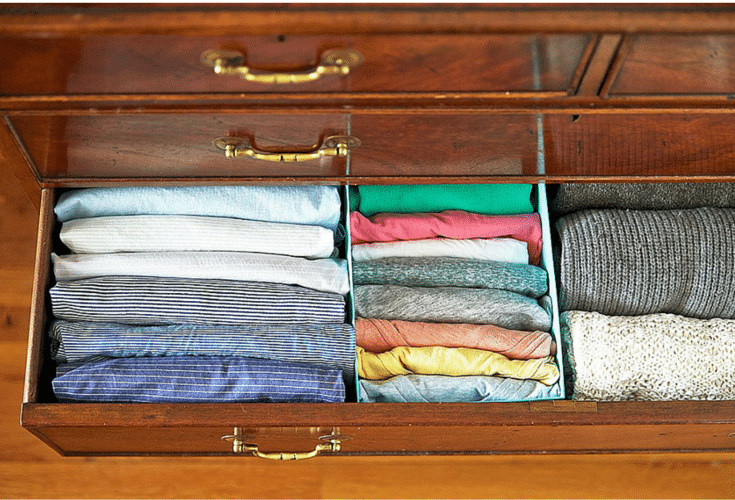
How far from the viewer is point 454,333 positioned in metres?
1.08

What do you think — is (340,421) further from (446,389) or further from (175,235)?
(175,235)

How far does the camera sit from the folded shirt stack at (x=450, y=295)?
106cm

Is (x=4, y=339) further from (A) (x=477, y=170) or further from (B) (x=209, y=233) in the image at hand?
(A) (x=477, y=170)

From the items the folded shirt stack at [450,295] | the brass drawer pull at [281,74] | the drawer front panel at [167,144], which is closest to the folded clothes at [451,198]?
the folded shirt stack at [450,295]

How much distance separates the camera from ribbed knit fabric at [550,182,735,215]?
1.16m

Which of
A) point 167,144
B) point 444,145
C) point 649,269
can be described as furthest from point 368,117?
point 649,269

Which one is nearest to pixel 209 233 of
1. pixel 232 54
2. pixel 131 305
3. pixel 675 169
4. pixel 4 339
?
pixel 131 305

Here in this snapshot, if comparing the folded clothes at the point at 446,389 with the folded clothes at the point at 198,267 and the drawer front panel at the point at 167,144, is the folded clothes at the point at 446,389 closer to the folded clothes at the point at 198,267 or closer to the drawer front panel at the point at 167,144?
the folded clothes at the point at 198,267

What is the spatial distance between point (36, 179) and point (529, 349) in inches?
25.6

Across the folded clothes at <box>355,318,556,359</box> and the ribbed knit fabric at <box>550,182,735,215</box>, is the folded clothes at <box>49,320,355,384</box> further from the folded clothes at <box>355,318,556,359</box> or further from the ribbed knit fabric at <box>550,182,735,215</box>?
the ribbed knit fabric at <box>550,182,735,215</box>

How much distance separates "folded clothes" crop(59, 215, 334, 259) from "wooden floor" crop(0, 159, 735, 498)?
1.19 ft

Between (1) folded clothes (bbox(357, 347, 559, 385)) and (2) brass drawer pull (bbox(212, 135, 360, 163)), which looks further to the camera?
(1) folded clothes (bbox(357, 347, 559, 385))

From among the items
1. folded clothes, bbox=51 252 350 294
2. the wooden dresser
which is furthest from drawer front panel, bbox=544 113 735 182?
folded clothes, bbox=51 252 350 294

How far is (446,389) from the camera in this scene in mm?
1058
